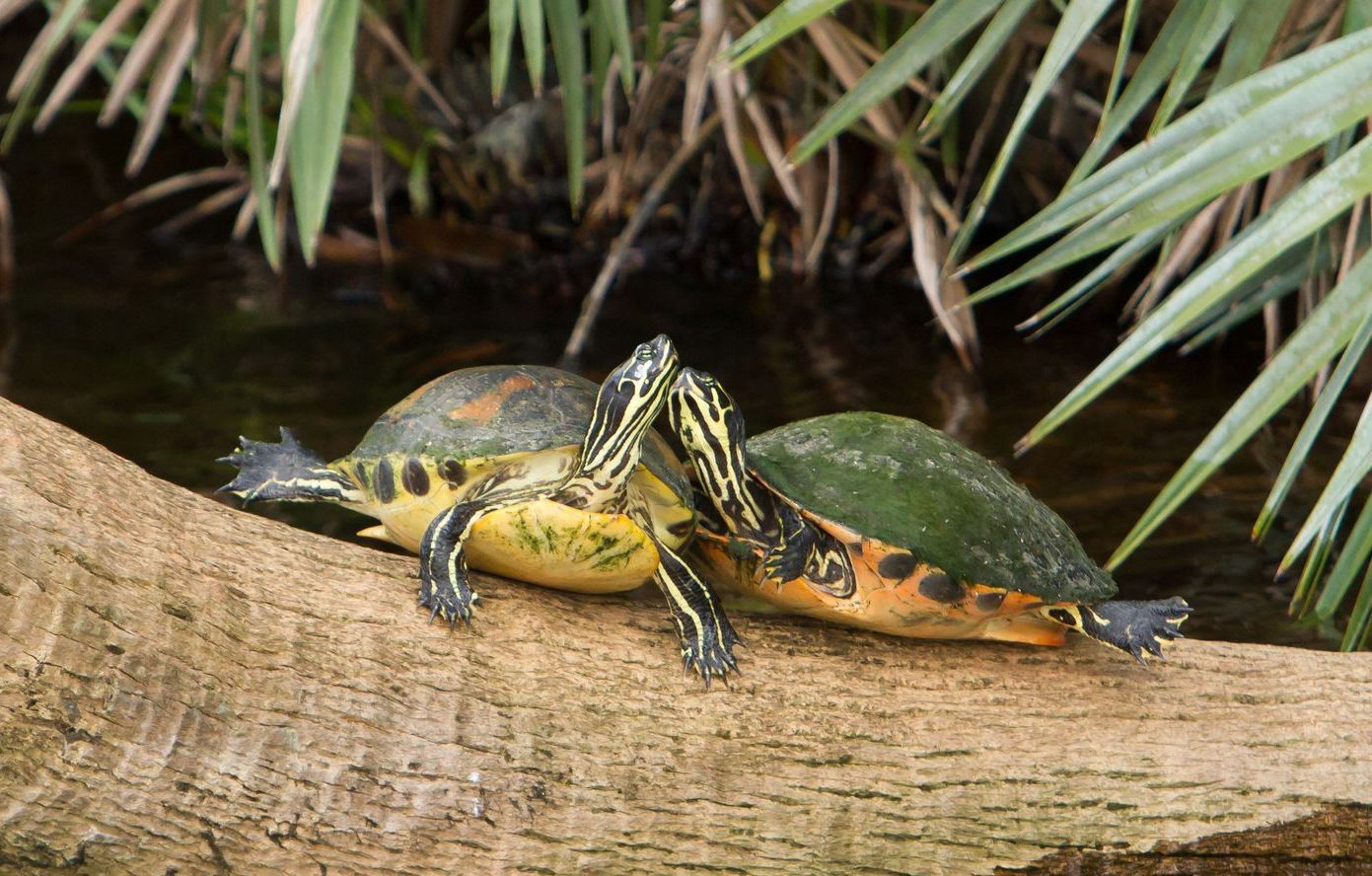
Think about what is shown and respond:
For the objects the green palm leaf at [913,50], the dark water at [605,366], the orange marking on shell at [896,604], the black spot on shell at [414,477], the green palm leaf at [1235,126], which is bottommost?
the orange marking on shell at [896,604]

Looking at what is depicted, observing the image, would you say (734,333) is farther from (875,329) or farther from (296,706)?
(296,706)

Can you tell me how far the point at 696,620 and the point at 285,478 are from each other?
2.53 ft

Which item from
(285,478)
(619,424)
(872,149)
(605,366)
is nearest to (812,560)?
(619,424)

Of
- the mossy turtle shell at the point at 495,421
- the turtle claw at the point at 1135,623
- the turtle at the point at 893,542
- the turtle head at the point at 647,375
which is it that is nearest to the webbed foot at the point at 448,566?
the mossy turtle shell at the point at 495,421

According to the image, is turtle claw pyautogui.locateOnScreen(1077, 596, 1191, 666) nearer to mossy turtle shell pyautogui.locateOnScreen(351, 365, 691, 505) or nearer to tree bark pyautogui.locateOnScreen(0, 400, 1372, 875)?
tree bark pyautogui.locateOnScreen(0, 400, 1372, 875)

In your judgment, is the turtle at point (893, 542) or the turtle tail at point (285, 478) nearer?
the turtle at point (893, 542)

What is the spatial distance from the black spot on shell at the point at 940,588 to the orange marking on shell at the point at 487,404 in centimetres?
69

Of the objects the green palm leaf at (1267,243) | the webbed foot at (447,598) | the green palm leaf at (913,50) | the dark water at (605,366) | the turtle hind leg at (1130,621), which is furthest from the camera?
the dark water at (605,366)

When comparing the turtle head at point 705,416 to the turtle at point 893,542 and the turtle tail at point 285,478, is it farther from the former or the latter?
the turtle tail at point 285,478

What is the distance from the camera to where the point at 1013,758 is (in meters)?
2.00

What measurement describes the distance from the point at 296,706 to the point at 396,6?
4267 millimetres

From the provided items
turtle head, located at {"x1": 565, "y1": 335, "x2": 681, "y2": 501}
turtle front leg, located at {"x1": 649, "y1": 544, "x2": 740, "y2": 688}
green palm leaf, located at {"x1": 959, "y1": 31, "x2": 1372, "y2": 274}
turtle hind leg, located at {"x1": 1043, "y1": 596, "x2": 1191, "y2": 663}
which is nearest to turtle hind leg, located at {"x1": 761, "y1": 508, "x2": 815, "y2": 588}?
A: turtle front leg, located at {"x1": 649, "y1": 544, "x2": 740, "y2": 688}

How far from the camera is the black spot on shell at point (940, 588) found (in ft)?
6.76

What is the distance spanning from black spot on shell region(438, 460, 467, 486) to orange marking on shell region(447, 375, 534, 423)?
82 millimetres
